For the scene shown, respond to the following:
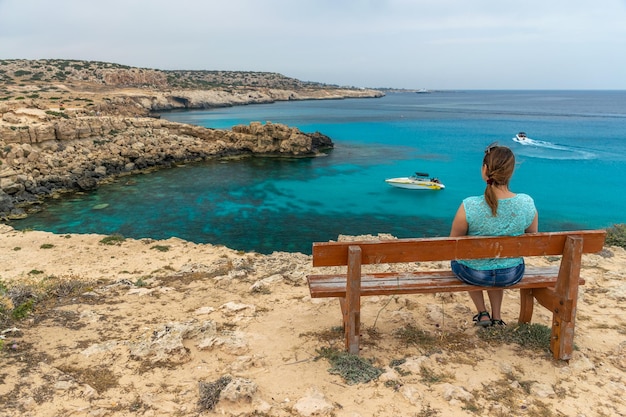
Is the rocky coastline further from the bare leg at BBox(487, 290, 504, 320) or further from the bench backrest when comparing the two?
the bare leg at BBox(487, 290, 504, 320)

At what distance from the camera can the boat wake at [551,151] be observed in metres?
40.7

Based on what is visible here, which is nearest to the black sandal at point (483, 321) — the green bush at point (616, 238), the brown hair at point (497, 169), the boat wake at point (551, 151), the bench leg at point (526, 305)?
the bench leg at point (526, 305)

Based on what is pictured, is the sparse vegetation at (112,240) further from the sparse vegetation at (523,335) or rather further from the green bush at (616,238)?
the green bush at (616,238)

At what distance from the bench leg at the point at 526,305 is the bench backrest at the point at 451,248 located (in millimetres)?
920

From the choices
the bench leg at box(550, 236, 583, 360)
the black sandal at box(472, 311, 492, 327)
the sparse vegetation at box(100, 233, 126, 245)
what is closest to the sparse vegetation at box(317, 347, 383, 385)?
the black sandal at box(472, 311, 492, 327)

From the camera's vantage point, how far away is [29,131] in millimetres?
26875

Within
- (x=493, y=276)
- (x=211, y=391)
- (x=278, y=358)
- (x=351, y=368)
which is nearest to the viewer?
(x=211, y=391)

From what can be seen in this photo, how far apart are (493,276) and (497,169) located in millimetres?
1138

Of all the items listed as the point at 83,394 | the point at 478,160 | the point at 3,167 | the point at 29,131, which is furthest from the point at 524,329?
the point at 478,160

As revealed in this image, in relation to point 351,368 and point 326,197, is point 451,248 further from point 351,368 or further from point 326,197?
point 326,197

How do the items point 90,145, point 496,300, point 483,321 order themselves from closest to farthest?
point 496,300 < point 483,321 < point 90,145

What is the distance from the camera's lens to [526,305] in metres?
4.71

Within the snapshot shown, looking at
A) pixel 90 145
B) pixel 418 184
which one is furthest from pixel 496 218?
pixel 90 145

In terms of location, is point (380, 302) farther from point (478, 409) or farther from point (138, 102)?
point (138, 102)
